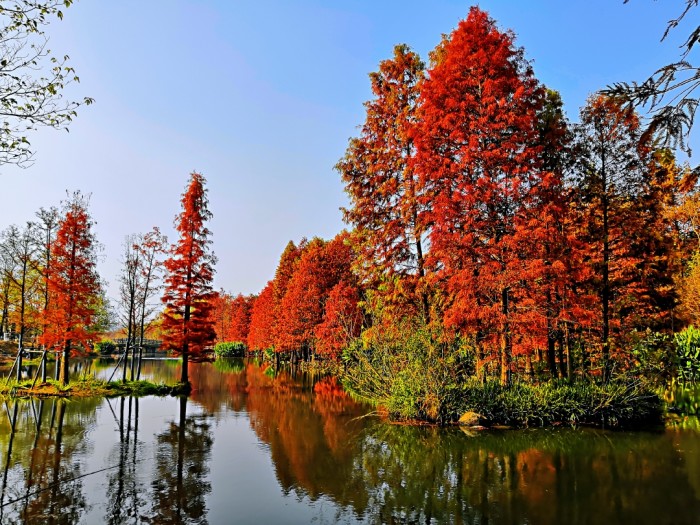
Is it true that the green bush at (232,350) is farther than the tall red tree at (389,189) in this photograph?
Yes

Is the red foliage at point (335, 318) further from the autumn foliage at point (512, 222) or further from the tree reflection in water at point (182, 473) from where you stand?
the tree reflection in water at point (182, 473)

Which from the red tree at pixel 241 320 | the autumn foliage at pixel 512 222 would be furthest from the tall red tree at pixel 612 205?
the red tree at pixel 241 320

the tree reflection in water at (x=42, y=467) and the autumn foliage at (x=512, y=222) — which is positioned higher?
the autumn foliage at (x=512, y=222)

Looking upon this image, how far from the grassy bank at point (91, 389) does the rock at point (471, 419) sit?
17048 mm

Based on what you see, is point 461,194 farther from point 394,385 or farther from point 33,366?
point 33,366

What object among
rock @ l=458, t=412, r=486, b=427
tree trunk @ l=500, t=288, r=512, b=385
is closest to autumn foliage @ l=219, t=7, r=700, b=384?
tree trunk @ l=500, t=288, r=512, b=385

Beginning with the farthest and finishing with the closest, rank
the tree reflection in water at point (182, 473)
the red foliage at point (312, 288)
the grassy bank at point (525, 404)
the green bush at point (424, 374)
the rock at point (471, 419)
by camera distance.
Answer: the red foliage at point (312, 288), the grassy bank at point (525, 404), the green bush at point (424, 374), the rock at point (471, 419), the tree reflection in water at point (182, 473)

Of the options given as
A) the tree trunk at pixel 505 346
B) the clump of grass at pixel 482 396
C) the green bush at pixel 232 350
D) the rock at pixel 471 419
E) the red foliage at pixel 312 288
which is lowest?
the green bush at pixel 232 350

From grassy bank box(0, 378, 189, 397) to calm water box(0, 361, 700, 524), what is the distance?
5096 mm

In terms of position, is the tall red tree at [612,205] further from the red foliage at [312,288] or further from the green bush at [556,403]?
the red foliage at [312,288]

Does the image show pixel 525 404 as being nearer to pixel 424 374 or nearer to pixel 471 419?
pixel 471 419

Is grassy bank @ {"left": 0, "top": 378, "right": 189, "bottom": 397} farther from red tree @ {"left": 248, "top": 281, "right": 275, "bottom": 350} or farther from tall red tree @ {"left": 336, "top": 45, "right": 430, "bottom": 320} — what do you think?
red tree @ {"left": 248, "top": 281, "right": 275, "bottom": 350}

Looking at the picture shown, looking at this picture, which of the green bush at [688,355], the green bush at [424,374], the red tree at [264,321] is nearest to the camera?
the green bush at [424,374]

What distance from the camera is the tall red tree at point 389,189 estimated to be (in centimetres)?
2119
